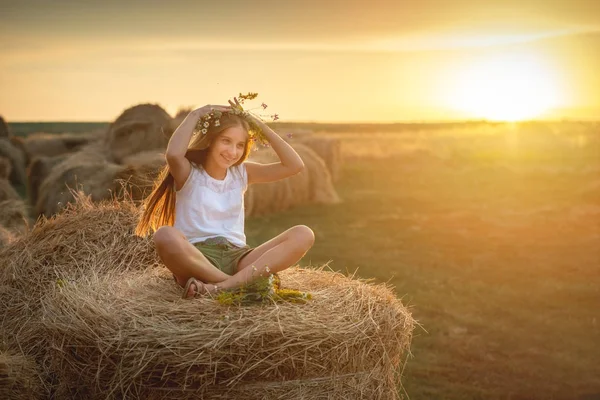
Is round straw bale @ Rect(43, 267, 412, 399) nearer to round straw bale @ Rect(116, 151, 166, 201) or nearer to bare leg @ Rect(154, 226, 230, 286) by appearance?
bare leg @ Rect(154, 226, 230, 286)

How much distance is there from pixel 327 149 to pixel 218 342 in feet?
51.3

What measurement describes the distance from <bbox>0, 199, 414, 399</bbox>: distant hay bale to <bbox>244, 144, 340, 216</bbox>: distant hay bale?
8.21m

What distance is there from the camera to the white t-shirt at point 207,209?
443 cm

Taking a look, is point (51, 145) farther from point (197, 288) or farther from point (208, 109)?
point (197, 288)

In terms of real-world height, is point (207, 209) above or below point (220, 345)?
above

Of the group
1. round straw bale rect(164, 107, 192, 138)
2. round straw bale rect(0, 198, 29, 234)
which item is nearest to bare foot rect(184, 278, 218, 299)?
round straw bale rect(0, 198, 29, 234)

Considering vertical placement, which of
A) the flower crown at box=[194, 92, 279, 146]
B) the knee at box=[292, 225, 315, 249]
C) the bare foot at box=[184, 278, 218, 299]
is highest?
the flower crown at box=[194, 92, 279, 146]

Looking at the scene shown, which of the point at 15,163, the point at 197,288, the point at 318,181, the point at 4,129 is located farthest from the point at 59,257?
the point at 4,129

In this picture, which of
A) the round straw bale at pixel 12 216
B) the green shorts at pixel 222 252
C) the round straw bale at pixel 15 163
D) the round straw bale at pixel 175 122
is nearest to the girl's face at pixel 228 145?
the green shorts at pixel 222 252

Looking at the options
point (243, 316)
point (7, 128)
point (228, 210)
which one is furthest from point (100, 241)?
point (7, 128)

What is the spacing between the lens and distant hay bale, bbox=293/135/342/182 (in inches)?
734

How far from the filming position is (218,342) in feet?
10.8

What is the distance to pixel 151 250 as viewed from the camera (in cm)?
517

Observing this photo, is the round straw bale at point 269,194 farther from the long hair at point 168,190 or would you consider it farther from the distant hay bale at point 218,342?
the distant hay bale at point 218,342
